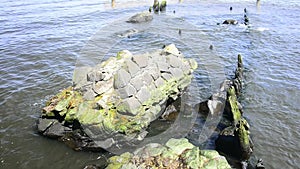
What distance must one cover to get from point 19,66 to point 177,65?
45.3ft

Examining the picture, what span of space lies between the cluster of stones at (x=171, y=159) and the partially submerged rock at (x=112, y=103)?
97.3 inches

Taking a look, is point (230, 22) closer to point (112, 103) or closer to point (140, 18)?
point (140, 18)

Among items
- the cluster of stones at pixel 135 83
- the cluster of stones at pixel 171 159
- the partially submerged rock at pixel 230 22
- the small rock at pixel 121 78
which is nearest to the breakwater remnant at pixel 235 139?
the cluster of stones at pixel 171 159

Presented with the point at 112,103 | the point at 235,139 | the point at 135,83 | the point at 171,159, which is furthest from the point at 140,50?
the point at 171,159

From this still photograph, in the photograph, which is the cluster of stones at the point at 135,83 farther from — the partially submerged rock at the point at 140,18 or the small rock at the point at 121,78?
the partially submerged rock at the point at 140,18

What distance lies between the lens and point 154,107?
50.1ft

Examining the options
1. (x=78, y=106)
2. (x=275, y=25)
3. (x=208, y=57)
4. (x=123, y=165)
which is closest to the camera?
(x=123, y=165)

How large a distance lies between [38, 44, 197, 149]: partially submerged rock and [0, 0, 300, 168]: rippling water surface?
1176 mm

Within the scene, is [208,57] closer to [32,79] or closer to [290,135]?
[290,135]

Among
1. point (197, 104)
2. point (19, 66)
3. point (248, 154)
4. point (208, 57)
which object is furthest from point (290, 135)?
point (19, 66)

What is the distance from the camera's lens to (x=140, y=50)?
25.5 metres

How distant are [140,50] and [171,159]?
16150mm

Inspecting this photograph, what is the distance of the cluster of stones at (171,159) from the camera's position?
10.4 meters

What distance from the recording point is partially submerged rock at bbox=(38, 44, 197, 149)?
1351 centimetres
